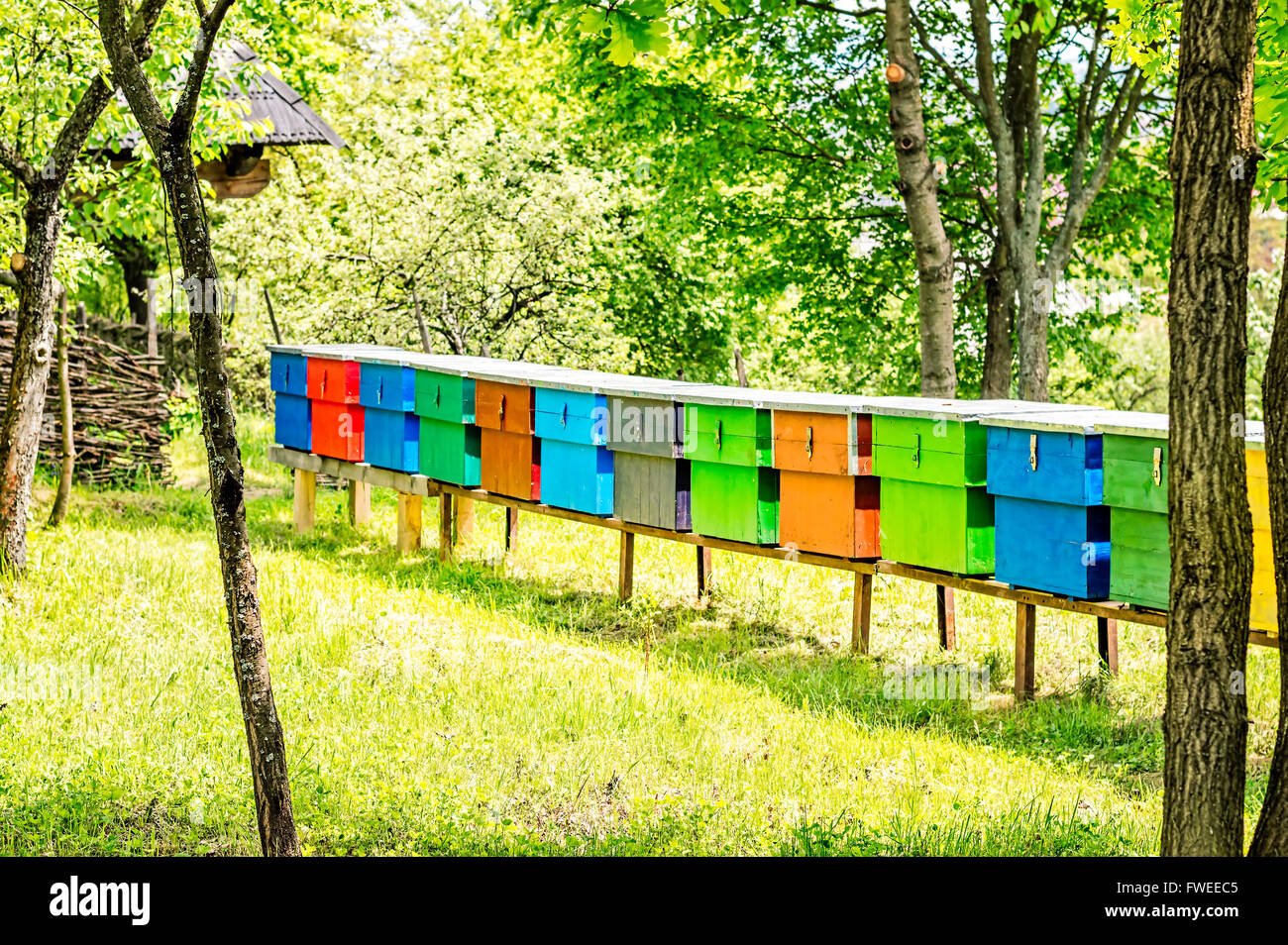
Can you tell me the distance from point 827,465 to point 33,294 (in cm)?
491

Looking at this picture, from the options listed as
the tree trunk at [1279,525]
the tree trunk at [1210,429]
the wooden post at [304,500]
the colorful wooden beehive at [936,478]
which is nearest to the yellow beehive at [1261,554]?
the colorful wooden beehive at [936,478]

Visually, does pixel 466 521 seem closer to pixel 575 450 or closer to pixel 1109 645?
pixel 575 450

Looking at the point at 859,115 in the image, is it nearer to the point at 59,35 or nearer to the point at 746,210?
the point at 746,210

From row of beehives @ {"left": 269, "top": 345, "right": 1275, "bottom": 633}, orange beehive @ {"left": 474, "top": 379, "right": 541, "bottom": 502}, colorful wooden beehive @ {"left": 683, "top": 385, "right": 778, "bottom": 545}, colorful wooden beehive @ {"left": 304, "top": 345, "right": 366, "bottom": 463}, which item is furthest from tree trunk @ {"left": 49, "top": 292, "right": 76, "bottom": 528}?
colorful wooden beehive @ {"left": 683, "top": 385, "right": 778, "bottom": 545}

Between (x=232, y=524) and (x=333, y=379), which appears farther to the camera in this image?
(x=333, y=379)

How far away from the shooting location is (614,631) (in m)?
7.49

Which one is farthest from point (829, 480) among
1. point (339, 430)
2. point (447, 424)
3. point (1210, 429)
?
point (339, 430)

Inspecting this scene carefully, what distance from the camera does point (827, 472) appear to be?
21.1ft

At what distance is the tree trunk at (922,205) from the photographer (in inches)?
357

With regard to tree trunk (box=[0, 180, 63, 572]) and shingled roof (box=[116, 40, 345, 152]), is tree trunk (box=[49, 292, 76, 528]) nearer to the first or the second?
tree trunk (box=[0, 180, 63, 572])

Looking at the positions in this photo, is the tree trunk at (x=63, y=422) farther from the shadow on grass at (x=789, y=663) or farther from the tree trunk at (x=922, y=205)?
the tree trunk at (x=922, y=205)

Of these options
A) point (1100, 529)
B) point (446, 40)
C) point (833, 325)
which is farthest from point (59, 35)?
point (446, 40)

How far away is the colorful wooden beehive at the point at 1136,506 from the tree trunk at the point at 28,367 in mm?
6081

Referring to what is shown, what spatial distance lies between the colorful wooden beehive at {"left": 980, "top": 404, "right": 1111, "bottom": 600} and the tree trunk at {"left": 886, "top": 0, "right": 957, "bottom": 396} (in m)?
3.53
